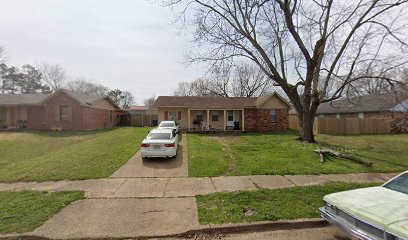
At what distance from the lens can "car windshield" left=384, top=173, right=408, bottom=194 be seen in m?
4.25

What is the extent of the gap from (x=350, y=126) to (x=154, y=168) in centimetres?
2288

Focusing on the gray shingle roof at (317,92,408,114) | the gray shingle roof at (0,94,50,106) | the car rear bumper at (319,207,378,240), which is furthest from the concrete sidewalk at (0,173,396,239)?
the gray shingle roof at (317,92,408,114)

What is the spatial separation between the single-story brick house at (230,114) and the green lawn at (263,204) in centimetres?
1750

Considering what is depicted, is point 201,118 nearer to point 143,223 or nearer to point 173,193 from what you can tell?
point 173,193

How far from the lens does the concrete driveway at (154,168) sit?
8.12 m

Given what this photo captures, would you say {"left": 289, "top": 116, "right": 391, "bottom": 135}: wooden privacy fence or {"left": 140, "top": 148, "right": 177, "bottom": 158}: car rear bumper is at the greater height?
{"left": 289, "top": 116, "right": 391, "bottom": 135}: wooden privacy fence

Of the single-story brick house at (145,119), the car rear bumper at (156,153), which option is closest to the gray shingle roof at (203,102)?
the single-story brick house at (145,119)

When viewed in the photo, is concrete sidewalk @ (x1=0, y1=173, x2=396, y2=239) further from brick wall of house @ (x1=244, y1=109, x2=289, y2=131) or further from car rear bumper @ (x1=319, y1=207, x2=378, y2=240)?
brick wall of house @ (x1=244, y1=109, x2=289, y2=131)

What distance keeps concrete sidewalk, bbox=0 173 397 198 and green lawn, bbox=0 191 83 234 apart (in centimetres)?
49

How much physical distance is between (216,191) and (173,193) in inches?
50.6

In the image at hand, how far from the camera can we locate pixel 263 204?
5305 mm

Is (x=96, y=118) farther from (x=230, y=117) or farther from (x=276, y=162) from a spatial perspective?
(x=276, y=162)

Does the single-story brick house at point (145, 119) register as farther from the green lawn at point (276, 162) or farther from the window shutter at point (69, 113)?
the green lawn at point (276, 162)

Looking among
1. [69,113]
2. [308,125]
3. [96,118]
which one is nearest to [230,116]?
[308,125]
